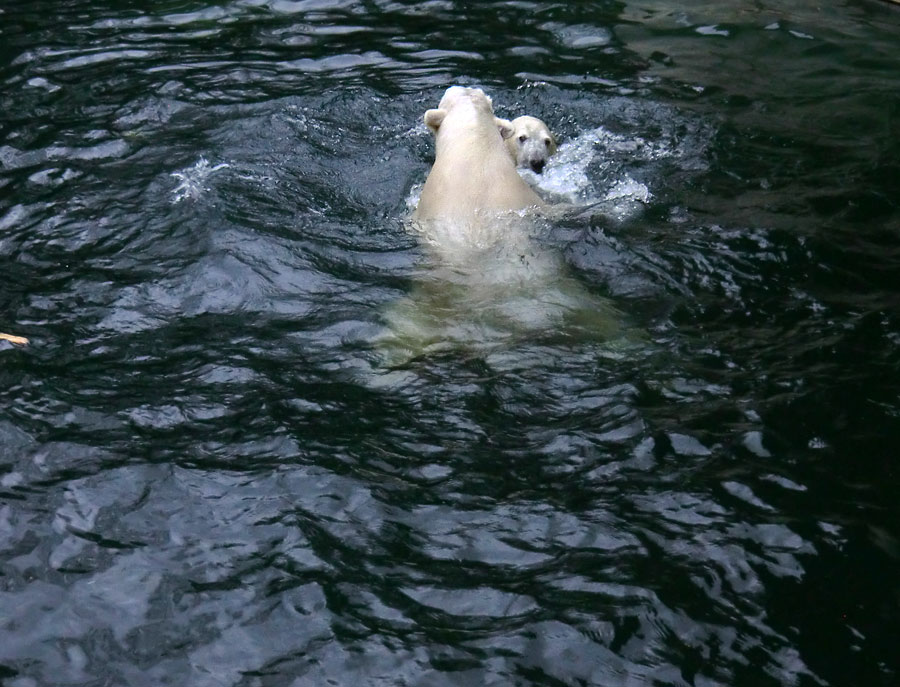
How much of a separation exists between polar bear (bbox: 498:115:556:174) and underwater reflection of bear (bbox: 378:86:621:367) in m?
0.24

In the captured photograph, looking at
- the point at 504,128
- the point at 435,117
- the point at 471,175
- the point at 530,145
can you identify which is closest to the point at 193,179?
the point at 435,117

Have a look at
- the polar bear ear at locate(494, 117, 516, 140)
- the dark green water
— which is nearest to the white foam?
the dark green water

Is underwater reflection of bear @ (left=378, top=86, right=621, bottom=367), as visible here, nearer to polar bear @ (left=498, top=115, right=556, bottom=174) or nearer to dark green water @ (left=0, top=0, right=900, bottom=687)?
dark green water @ (left=0, top=0, right=900, bottom=687)

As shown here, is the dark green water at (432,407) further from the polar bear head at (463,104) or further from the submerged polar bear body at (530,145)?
the polar bear head at (463,104)

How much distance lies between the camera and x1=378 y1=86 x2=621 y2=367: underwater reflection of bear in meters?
5.06

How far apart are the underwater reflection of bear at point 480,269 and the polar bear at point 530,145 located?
24 centimetres

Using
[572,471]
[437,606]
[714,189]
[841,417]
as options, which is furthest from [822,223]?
[437,606]

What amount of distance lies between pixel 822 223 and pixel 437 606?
3.66m

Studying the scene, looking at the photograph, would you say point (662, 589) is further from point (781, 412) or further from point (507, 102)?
point (507, 102)

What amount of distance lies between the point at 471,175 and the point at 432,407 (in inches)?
78.8

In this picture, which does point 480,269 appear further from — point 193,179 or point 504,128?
point 193,179

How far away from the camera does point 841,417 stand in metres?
4.35

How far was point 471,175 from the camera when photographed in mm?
6086

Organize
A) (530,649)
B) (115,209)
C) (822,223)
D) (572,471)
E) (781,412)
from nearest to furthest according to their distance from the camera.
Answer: (530,649)
(572,471)
(781,412)
(822,223)
(115,209)
